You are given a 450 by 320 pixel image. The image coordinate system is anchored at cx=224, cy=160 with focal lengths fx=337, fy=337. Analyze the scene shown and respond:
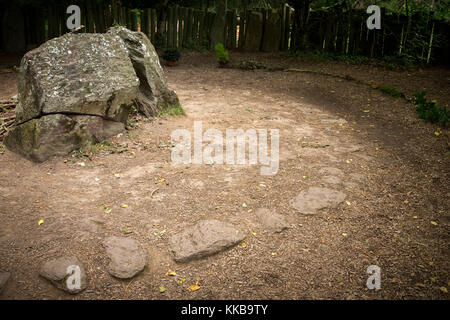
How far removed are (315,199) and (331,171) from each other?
709mm

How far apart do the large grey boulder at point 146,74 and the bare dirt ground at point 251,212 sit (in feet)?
1.20

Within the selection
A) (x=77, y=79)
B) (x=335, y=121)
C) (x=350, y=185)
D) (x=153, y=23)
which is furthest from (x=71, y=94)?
(x=153, y=23)

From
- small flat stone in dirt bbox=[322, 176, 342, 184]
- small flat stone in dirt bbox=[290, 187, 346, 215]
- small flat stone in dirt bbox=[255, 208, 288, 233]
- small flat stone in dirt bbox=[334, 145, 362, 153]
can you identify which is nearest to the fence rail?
small flat stone in dirt bbox=[334, 145, 362, 153]

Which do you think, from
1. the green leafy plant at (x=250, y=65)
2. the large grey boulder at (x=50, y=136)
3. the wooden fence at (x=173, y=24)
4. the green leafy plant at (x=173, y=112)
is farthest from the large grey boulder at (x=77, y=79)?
the wooden fence at (x=173, y=24)

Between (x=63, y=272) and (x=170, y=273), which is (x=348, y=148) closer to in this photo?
(x=170, y=273)

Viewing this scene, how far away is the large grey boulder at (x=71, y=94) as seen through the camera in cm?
402

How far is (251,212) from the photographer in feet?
10.2

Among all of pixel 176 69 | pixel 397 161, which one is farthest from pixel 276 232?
pixel 176 69

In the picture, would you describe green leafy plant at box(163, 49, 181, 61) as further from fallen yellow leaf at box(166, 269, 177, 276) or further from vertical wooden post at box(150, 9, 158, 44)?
fallen yellow leaf at box(166, 269, 177, 276)

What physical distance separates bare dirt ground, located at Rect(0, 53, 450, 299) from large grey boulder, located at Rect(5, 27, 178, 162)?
25cm

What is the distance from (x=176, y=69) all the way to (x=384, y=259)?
8072 millimetres

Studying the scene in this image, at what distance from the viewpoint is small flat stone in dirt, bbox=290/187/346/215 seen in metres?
3.19

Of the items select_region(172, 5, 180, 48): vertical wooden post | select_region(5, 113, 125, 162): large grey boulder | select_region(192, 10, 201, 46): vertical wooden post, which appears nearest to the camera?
select_region(5, 113, 125, 162): large grey boulder

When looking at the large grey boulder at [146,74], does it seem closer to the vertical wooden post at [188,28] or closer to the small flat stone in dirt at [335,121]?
the small flat stone in dirt at [335,121]
